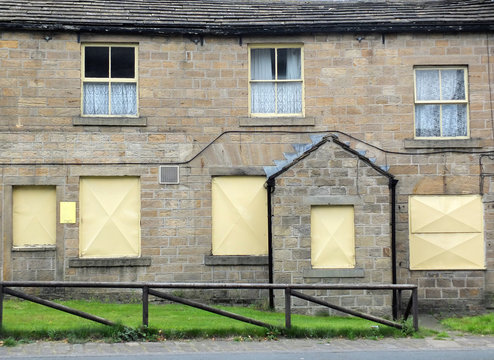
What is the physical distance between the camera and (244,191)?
14.8 metres

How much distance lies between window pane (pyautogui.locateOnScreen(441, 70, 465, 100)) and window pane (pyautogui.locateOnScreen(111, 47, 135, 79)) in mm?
6949

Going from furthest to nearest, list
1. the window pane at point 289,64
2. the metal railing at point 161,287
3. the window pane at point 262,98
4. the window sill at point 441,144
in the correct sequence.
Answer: the window pane at point 289,64
the window pane at point 262,98
the window sill at point 441,144
the metal railing at point 161,287

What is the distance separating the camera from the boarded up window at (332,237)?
13820 mm

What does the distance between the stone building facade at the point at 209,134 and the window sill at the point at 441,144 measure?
2 cm

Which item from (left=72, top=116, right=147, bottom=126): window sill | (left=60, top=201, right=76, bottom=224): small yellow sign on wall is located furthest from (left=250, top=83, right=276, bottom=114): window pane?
(left=60, top=201, right=76, bottom=224): small yellow sign on wall

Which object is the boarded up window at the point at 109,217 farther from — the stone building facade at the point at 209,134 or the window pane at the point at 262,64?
the window pane at the point at 262,64

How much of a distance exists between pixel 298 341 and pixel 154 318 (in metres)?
2.88

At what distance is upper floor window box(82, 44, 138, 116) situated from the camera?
14.8m

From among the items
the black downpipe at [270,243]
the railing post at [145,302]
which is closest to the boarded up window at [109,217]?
the black downpipe at [270,243]

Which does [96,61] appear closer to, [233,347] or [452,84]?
[233,347]

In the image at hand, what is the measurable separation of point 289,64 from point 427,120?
334 centimetres

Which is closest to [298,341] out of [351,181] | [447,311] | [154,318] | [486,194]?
[154,318]

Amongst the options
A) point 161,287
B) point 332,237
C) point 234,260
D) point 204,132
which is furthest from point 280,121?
point 161,287

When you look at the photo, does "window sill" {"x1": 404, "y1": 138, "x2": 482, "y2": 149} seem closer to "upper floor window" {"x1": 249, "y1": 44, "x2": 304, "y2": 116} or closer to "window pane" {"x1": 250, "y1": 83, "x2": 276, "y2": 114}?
"upper floor window" {"x1": 249, "y1": 44, "x2": 304, "y2": 116}
